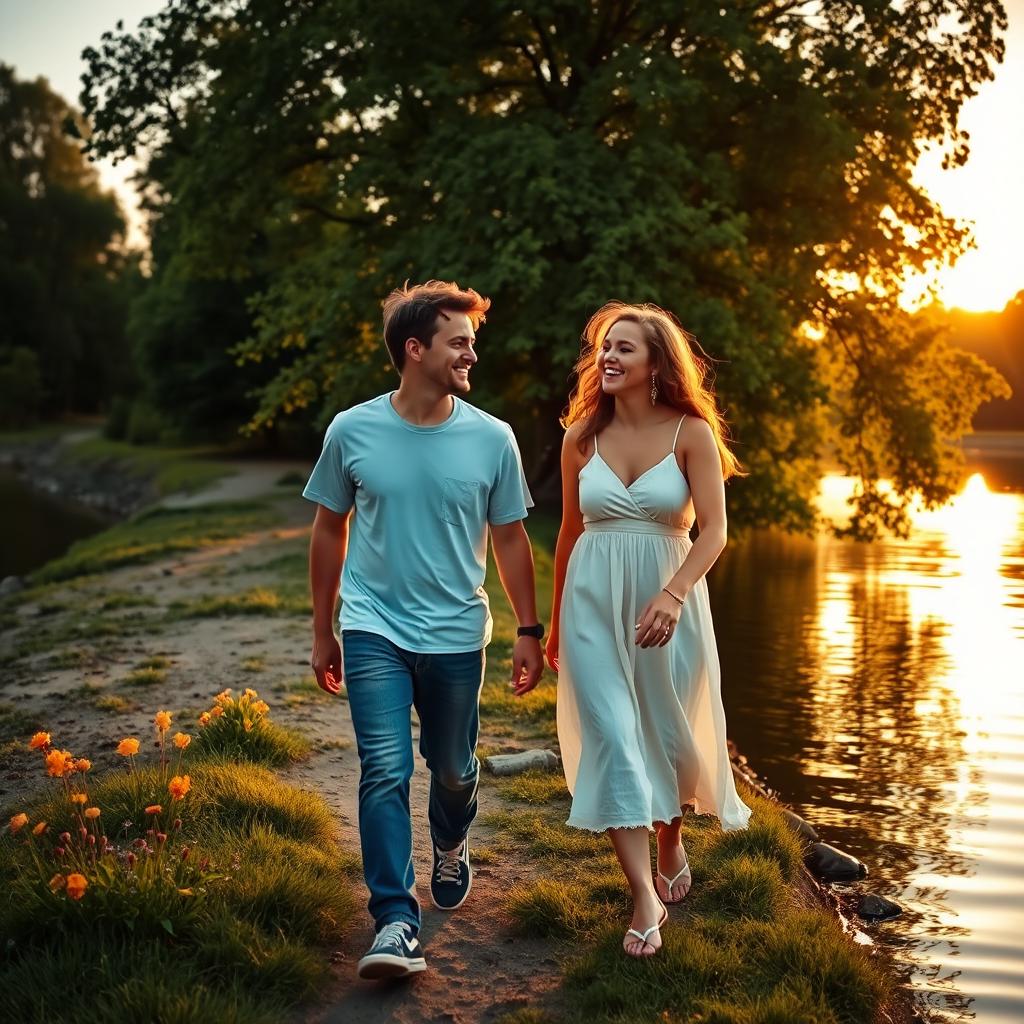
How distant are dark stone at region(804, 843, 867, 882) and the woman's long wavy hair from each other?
2.78 meters

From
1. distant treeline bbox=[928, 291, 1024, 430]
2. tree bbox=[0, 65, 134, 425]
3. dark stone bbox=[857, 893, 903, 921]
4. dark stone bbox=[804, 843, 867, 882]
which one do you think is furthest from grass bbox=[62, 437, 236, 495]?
distant treeline bbox=[928, 291, 1024, 430]

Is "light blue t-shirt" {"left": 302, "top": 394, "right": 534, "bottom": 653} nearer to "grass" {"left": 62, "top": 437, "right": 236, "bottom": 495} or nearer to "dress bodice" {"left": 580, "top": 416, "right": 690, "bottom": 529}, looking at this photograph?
"dress bodice" {"left": 580, "top": 416, "right": 690, "bottom": 529}

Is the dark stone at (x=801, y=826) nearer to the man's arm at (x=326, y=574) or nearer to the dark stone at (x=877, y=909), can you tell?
the dark stone at (x=877, y=909)

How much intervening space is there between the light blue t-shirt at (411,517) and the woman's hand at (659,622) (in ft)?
1.90

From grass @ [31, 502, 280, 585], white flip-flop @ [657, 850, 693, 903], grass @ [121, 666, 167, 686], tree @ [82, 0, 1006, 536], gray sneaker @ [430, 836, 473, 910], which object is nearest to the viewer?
gray sneaker @ [430, 836, 473, 910]

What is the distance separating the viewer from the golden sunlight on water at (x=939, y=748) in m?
6.04

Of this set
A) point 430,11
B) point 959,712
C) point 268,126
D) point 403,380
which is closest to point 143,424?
point 268,126

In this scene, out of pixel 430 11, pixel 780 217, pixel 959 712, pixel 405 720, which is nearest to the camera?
pixel 405 720

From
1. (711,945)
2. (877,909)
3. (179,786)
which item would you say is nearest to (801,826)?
(877,909)

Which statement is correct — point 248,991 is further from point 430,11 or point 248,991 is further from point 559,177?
point 430,11

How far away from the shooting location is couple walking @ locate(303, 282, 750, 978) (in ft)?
14.7

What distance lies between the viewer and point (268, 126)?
1956 cm

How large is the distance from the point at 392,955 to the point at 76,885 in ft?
3.32

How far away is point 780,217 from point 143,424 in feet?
121
